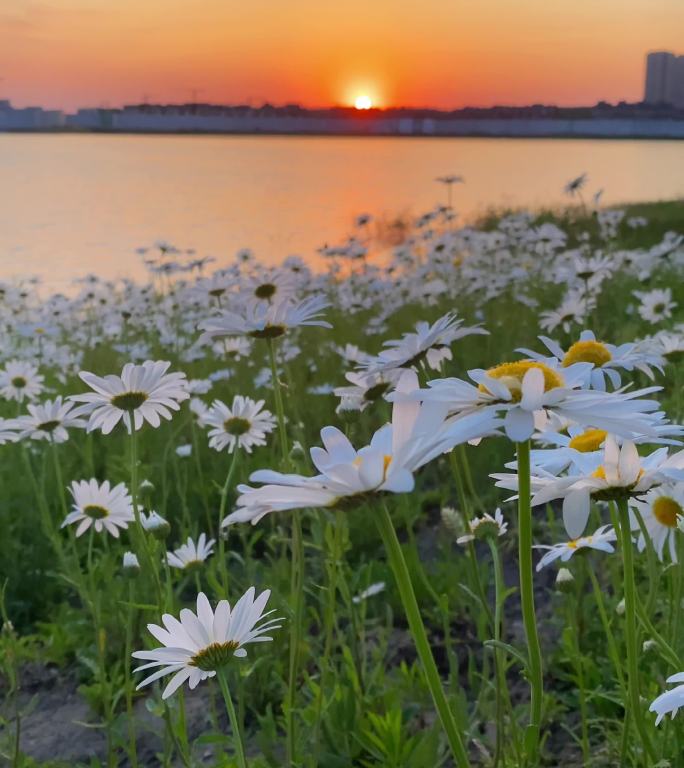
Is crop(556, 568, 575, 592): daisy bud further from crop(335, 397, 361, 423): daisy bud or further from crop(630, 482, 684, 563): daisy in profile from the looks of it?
crop(335, 397, 361, 423): daisy bud

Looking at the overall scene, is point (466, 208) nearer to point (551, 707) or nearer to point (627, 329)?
→ point (627, 329)

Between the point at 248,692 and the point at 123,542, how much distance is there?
0.99m

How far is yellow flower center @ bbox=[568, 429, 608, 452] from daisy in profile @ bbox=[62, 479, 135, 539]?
38.8 inches

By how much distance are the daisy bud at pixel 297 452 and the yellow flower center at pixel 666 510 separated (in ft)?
2.04

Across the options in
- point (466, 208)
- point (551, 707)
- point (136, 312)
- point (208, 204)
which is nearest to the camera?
point (551, 707)

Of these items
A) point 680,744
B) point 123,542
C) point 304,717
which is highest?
point 680,744

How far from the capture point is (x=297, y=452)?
5.58 feet

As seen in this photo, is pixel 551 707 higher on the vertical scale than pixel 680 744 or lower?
lower

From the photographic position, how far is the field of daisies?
719 mm

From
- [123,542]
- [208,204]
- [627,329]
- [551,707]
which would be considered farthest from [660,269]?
[208,204]

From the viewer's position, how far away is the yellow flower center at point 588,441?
3.25 feet

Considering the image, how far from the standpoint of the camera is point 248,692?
6.38ft

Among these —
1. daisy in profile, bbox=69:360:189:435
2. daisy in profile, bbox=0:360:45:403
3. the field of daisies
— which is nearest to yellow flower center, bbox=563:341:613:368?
the field of daisies

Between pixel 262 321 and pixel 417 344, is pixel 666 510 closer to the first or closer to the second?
pixel 417 344
